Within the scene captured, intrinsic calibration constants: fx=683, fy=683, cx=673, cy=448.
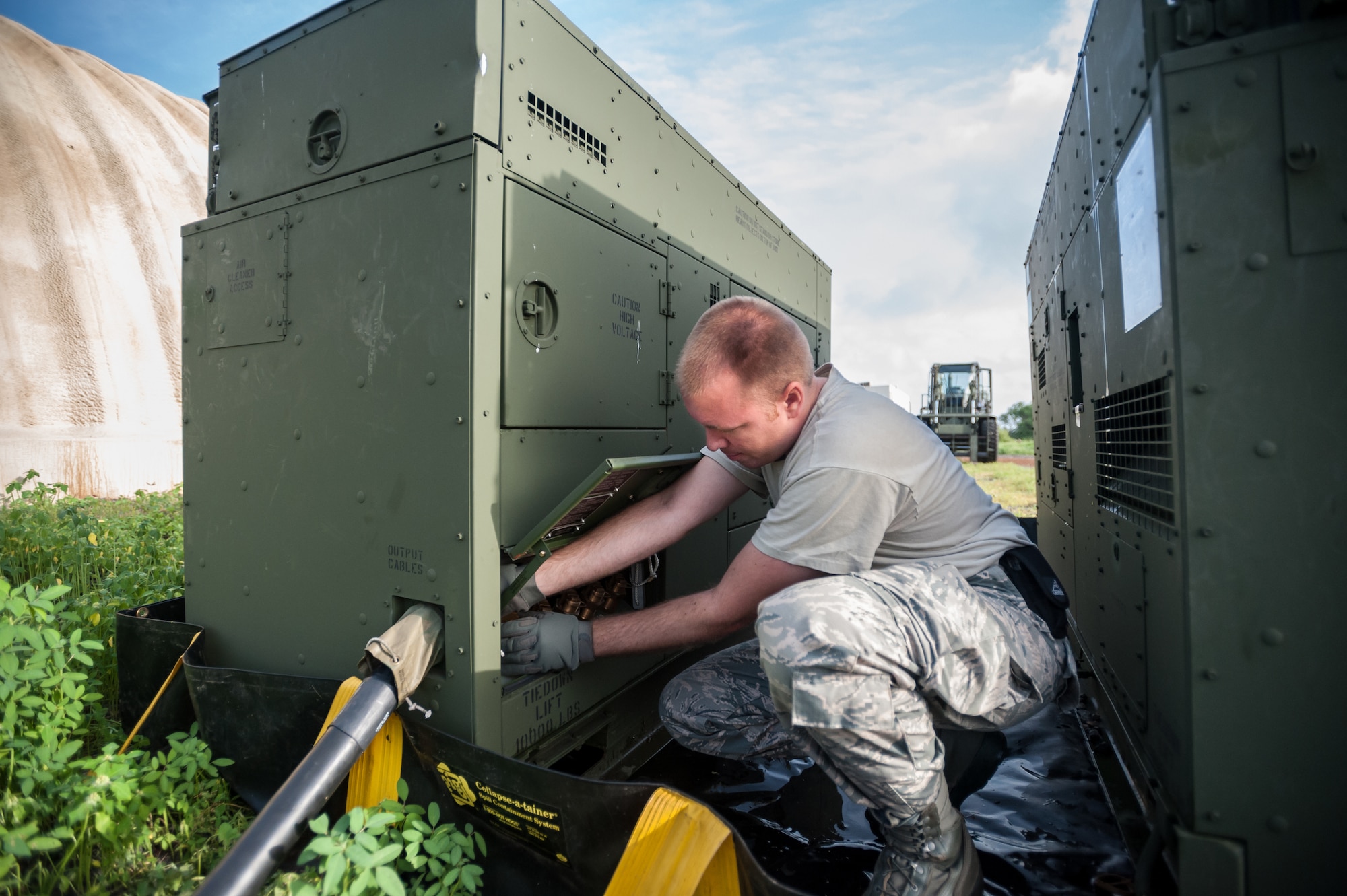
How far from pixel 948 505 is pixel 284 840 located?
193 cm

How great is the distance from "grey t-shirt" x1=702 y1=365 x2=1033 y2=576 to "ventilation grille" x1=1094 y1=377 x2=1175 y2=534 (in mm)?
339

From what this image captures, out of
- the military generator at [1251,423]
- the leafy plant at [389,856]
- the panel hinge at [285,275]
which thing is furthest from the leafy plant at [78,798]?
the military generator at [1251,423]

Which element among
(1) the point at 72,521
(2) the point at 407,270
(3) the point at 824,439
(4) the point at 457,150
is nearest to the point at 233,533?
(2) the point at 407,270

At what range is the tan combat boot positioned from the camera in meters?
→ 1.68

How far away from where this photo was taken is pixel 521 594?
85.1 inches

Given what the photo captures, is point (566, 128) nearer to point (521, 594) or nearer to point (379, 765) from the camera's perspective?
point (521, 594)

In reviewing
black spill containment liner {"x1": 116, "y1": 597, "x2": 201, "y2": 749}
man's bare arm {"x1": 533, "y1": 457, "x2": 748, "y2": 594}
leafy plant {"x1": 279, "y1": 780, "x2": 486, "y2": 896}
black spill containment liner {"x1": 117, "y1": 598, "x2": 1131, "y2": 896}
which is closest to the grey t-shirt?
man's bare arm {"x1": 533, "y1": 457, "x2": 748, "y2": 594}

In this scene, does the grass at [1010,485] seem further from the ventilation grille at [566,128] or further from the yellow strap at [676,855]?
the yellow strap at [676,855]

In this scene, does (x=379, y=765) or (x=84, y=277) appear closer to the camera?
(x=379, y=765)

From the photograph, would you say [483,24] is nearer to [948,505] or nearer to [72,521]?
[948,505]

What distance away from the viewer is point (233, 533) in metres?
2.40

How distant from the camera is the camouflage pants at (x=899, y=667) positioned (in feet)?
5.44

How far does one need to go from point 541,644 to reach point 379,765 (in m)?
0.56

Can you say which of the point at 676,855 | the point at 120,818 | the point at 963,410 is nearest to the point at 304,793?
the point at 120,818
